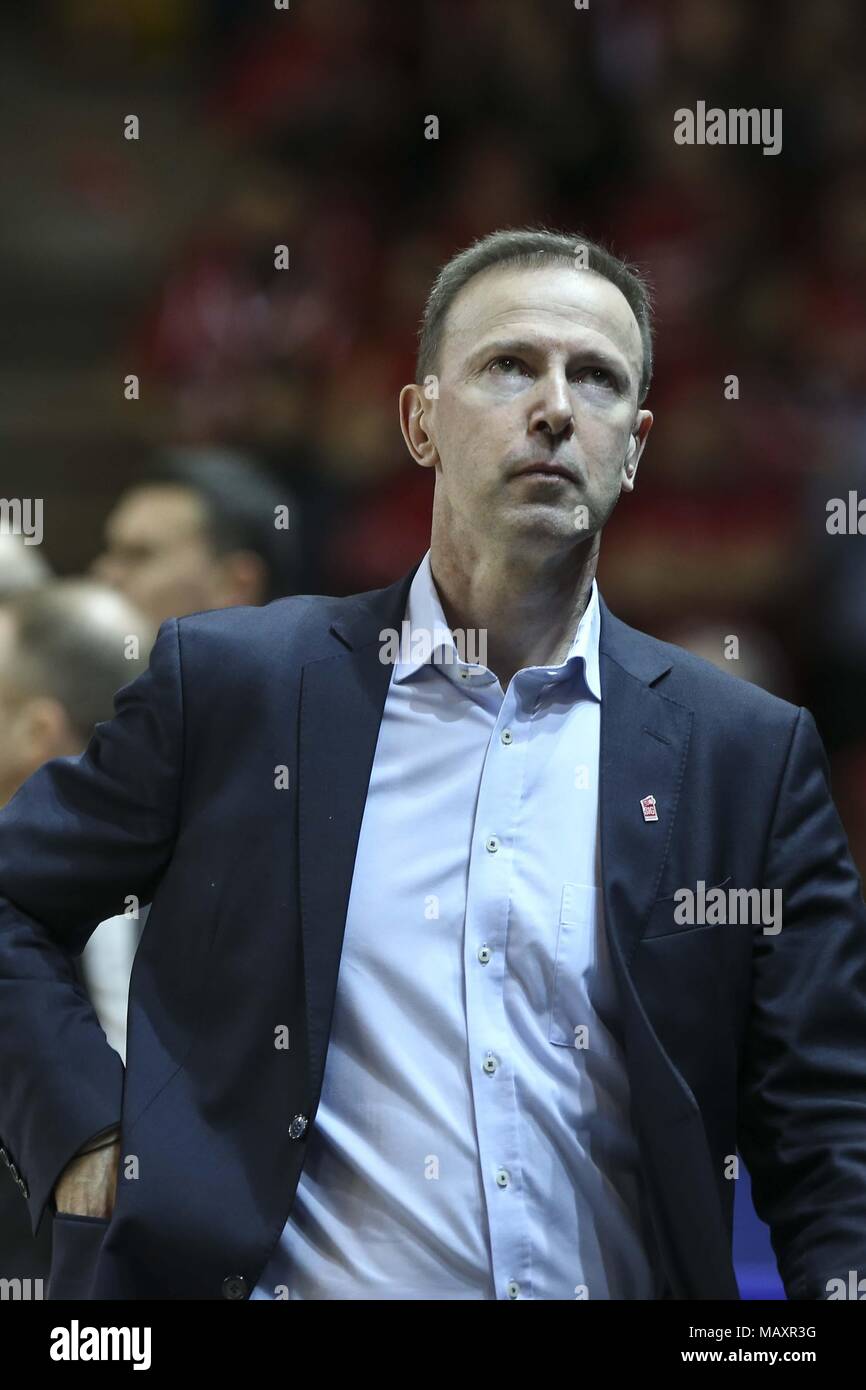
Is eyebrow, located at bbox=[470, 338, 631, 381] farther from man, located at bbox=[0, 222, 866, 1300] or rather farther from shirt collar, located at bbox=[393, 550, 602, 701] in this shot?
shirt collar, located at bbox=[393, 550, 602, 701]

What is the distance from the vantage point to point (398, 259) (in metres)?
2.70

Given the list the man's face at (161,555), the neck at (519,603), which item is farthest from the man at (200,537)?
the neck at (519,603)

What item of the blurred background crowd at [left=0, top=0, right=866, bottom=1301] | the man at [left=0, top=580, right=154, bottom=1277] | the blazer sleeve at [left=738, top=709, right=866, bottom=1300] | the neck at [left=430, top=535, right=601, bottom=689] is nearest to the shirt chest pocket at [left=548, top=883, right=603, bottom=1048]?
the blazer sleeve at [left=738, top=709, right=866, bottom=1300]

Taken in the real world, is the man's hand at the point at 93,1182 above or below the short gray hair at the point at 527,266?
below

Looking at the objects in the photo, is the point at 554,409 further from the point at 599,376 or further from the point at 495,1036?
the point at 495,1036

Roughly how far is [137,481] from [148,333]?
0.91ft

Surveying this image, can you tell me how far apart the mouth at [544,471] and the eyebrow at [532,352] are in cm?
11

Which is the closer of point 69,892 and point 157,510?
point 69,892

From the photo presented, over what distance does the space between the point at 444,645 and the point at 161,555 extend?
1.06 m

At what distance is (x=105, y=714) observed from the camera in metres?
2.22

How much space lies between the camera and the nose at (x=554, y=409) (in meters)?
1.48

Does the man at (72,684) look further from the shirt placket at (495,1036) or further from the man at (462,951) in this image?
the shirt placket at (495,1036)

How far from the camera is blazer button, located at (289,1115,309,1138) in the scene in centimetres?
133

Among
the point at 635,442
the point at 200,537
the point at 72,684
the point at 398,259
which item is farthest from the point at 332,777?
the point at 398,259
